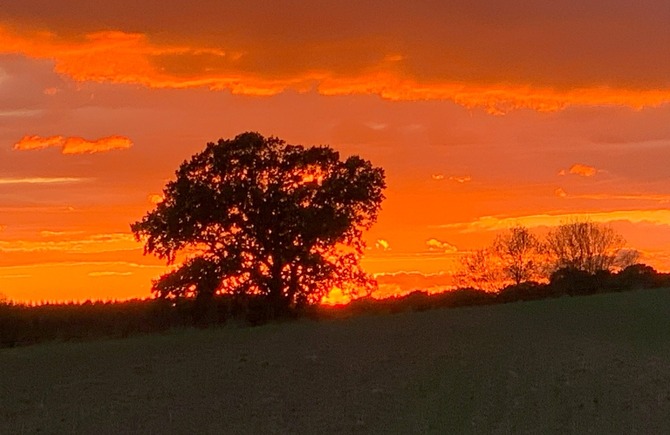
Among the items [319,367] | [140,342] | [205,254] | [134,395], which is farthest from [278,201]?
[134,395]

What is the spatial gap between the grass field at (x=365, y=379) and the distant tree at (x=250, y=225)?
7891 mm

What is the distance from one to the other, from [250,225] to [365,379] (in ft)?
77.1

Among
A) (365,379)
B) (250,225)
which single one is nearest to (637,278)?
(250,225)

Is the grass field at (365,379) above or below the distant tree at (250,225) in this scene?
below

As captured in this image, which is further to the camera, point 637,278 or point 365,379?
point 637,278

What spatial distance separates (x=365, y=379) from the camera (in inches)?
1270

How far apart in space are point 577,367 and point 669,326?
1155 cm

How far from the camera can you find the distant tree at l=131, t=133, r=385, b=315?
54281 mm

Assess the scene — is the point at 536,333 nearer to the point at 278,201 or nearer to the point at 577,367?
the point at 577,367

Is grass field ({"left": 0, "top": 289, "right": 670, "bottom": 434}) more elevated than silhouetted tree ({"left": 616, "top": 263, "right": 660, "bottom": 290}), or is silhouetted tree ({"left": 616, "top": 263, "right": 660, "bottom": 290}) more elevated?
silhouetted tree ({"left": 616, "top": 263, "right": 660, "bottom": 290})

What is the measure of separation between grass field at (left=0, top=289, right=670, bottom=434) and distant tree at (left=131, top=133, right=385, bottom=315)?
789cm

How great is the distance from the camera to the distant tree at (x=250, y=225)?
54281 millimetres

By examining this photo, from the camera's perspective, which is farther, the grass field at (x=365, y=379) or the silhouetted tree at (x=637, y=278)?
the silhouetted tree at (x=637, y=278)

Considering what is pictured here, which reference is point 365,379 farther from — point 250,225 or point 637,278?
point 637,278
